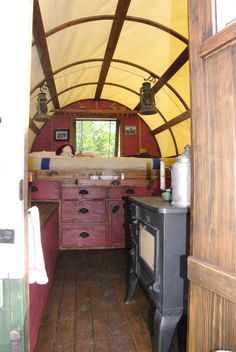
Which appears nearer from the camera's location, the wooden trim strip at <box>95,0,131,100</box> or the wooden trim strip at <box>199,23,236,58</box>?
the wooden trim strip at <box>199,23,236,58</box>

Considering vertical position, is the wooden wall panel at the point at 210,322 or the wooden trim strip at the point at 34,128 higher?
the wooden trim strip at the point at 34,128

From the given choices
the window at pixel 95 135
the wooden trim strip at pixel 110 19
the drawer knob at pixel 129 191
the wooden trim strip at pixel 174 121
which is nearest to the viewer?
the wooden trim strip at pixel 110 19

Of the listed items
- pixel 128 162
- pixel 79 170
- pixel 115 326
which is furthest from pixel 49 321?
pixel 128 162

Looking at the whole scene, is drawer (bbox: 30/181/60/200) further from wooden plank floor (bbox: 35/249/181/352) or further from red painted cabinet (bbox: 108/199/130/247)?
wooden plank floor (bbox: 35/249/181/352)

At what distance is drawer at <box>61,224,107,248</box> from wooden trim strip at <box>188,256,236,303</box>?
8.93 feet

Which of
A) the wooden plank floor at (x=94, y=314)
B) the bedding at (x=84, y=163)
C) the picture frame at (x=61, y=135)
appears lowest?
the wooden plank floor at (x=94, y=314)

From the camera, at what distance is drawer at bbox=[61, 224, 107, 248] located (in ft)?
11.9

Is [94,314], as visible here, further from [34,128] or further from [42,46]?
[34,128]

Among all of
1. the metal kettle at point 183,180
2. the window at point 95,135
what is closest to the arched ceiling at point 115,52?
the window at point 95,135

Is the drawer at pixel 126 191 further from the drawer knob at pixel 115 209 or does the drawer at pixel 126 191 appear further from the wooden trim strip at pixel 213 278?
the wooden trim strip at pixel 213 278

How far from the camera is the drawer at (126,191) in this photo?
3715 mm

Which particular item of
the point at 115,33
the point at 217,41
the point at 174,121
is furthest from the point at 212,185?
the point at 174,121

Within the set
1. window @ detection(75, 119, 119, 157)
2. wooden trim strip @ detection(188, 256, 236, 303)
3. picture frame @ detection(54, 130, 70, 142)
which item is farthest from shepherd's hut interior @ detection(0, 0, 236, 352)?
window @ detection(75, 119, 119, 157)

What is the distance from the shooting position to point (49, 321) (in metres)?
2.00
